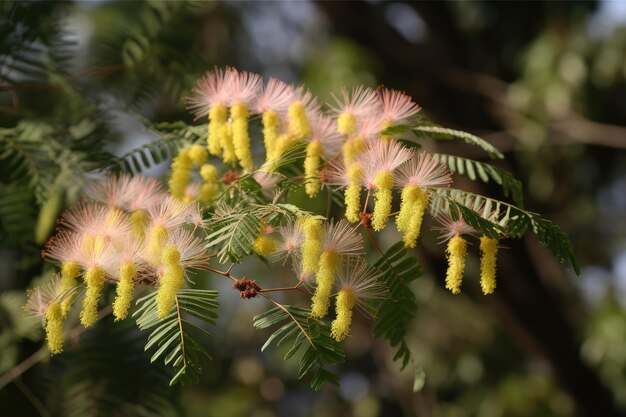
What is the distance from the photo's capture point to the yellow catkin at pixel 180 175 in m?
1.21

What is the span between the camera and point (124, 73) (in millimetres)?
1858

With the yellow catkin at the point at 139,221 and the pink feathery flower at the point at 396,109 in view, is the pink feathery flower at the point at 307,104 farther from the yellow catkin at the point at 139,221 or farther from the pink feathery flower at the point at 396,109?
the yellow catkin at the point at 139,221

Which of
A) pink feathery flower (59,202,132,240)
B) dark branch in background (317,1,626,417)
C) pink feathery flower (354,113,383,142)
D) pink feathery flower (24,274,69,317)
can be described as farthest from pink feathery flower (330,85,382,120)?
dark branch in background (317,1,626,417)

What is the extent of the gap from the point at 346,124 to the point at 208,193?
8.5 inches

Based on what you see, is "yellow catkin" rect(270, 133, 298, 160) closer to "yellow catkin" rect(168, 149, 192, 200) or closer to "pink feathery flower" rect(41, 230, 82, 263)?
"yellow catkin" rect(168, 149, 192, 200)

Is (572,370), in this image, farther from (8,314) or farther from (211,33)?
(8,314)

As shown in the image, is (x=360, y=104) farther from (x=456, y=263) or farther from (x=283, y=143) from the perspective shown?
(x=456, y=263)

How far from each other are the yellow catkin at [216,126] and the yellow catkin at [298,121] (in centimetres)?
10

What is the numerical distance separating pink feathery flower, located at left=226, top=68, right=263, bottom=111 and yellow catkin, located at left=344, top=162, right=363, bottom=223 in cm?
21

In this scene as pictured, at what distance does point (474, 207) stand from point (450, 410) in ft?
14.7

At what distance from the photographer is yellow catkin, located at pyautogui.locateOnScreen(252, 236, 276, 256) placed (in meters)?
1.05

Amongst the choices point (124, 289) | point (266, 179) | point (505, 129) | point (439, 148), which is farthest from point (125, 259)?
point (505, 129)

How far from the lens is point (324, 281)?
0.97 meters

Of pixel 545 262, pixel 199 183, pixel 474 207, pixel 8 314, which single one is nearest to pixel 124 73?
pixel 8 314
